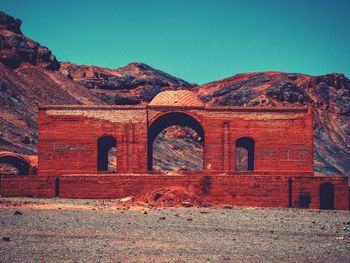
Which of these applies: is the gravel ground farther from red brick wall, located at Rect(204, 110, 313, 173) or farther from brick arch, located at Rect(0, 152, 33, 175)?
brick arch, located at Rect(0, 152, 33, 175)

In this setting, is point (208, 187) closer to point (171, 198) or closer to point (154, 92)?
point (171, 198)

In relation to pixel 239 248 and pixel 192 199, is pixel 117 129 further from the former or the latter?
pixel 239 248

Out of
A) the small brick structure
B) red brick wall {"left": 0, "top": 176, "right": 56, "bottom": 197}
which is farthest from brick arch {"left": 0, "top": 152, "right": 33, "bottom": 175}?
red brick wall {"left": 0, "top": 176, "right": 56, "bottom": 197}

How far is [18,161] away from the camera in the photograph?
3091 centimetres

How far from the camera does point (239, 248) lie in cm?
1079

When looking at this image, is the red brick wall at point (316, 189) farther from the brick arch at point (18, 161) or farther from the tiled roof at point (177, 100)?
the brick arch at point (18, 161)

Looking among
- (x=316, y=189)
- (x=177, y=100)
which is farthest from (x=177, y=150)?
(x=316, y=189)

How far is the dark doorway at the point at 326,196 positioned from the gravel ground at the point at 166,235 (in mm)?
3396

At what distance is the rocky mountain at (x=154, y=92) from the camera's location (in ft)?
161

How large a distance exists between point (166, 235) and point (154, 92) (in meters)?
57.6

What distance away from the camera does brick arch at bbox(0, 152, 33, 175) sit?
30.2 metres

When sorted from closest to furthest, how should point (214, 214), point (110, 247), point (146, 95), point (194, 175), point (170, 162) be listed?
point (110, 247) → point (214, 214) → point (194, 175) → point (170, 162) → point (146, 95)

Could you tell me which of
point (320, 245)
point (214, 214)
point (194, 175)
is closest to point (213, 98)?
point (194, 175)

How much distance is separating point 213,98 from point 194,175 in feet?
155
